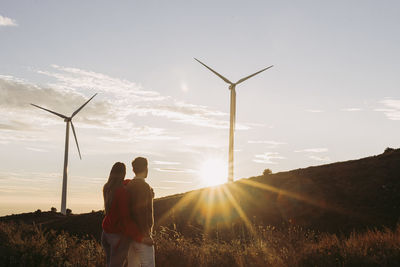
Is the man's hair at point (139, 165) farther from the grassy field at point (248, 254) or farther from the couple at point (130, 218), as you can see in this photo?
the grassy field at point (248, 254)

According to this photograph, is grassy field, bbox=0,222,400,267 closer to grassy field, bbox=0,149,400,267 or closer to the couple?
grassy field, bbox=0,149,400,267

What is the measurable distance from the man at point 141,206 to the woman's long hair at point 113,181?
0.34 m

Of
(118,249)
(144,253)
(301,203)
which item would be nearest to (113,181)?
(118,249)

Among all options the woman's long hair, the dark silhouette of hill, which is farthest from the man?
the dark silhouette of hill

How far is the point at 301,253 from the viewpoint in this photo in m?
10.2

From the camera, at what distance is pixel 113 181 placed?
7285 millimetres

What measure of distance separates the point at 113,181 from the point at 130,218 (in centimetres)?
69

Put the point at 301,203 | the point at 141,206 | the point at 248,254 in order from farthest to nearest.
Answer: the point at 301,203
the point at 248,254
the point at 141,206

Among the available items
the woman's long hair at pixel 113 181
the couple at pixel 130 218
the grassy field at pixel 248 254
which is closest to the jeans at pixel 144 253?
the couple at pixel 130 218

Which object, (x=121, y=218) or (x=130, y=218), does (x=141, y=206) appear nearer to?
(x=130, y=218)

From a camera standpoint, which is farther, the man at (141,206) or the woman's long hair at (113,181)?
the woman's long hair at (113,181)

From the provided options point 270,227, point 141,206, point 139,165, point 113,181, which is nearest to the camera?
point 141,206

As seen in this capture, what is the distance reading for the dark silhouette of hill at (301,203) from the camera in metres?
25.6

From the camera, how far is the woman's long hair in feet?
23.8
